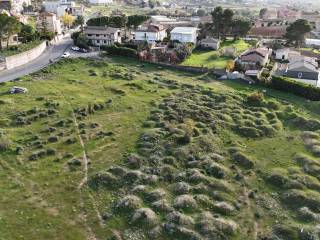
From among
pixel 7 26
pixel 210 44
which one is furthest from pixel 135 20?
pixel 7 26

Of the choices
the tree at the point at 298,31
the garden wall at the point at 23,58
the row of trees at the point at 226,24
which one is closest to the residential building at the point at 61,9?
the row of trees at the point at 226,24

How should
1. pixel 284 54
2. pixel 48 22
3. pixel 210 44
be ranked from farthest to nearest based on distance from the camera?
1. pixel 48 22
2. pixel 210 44
3. pixel 284 54

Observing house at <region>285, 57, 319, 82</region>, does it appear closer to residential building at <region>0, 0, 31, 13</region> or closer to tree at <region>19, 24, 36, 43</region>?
tree at <region>19, 24, 36, 43</region>

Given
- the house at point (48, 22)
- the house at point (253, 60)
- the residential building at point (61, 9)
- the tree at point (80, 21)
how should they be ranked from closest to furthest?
the house at point (253, 60), the house at point (48, 22), the tree at point (80, 21), the residential building at point (61, 9)

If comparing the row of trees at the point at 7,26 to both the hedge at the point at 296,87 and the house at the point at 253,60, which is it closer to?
the house at the point at 253,60

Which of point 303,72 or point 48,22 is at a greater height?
point 48,22

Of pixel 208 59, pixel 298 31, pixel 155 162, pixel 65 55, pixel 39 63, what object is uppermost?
pixel 298 31

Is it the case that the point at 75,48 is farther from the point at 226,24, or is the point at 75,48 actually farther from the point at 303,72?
the point at 303,72

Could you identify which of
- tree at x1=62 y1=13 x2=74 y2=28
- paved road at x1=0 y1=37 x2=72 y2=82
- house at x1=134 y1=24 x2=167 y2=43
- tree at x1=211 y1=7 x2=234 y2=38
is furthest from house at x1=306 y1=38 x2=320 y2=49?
tree at x1=62 y1=13 x2=74 y2=28
